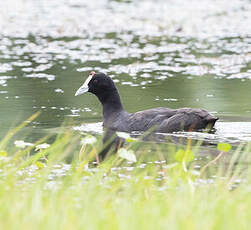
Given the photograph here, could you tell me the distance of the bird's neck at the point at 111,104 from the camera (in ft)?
38.7

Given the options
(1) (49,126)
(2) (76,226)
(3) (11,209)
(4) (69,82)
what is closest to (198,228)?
(2) (76,226)

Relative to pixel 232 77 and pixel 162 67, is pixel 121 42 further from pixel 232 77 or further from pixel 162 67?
pixel 232 77

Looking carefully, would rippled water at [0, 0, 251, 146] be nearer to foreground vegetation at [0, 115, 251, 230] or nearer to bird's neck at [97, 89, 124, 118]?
bird's neck at [97, 89, 124, 118]


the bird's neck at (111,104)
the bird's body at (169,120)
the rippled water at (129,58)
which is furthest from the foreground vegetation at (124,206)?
the bird's neck at (111,104)

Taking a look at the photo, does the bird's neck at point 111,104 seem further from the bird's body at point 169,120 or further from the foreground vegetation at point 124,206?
the foreground vegetation at point 124,206

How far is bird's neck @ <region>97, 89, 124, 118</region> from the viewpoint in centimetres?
1178

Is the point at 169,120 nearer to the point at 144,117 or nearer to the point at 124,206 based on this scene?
the point at 144,117

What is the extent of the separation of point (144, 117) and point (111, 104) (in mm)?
1038

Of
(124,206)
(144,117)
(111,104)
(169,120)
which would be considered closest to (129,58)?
(111,104)

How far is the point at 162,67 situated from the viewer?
1753 cm

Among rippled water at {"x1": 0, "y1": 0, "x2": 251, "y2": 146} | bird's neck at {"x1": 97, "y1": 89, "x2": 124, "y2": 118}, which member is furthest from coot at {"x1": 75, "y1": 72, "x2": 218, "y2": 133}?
rippled water at {"x1": 0, "y1": 0, "x2": 251, "y2": 146}

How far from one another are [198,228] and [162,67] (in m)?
13.1

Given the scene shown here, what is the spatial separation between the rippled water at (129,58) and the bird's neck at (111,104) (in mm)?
305

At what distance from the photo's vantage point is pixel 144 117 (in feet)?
36.1
